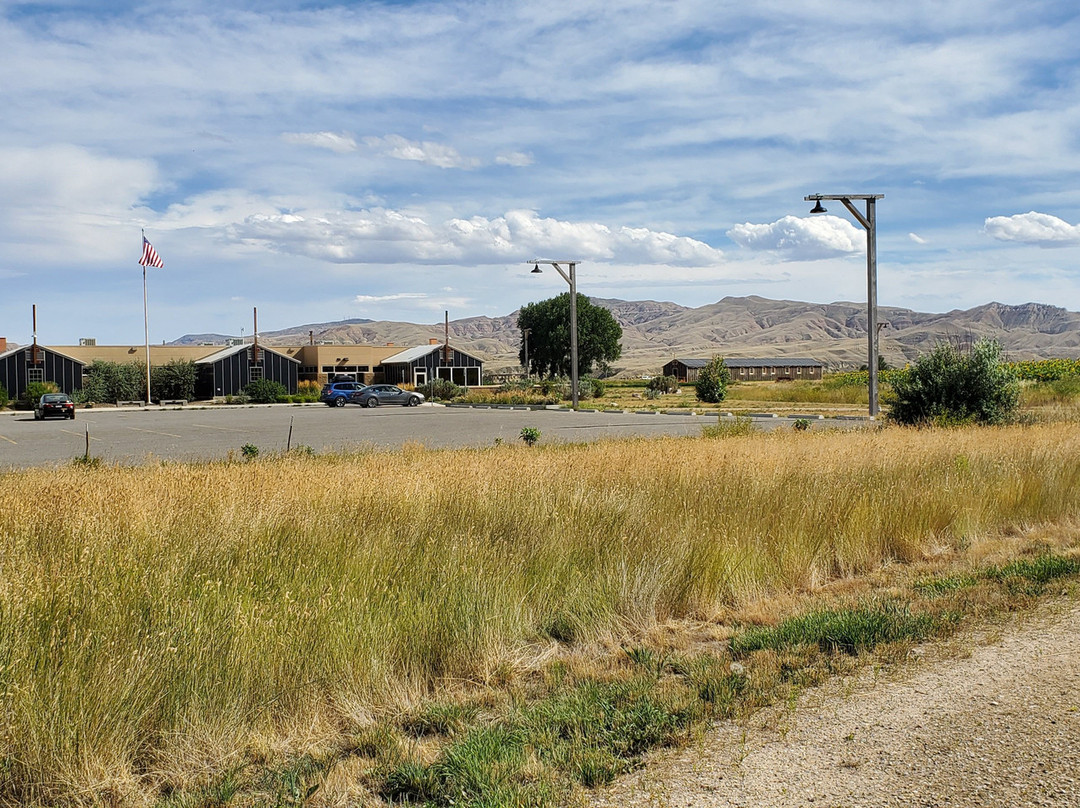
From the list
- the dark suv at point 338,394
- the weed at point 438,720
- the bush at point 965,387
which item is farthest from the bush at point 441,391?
the weed at point 438,720

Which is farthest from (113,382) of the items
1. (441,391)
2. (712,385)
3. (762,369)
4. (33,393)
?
(762,369)

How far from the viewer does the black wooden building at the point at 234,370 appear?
70.2m

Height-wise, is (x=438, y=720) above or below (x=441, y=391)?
below

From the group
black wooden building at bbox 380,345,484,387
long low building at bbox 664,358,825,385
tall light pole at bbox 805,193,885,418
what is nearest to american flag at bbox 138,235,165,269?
black wooden building at bbox 380,345,484,387

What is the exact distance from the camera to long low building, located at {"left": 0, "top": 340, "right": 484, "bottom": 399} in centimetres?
6388

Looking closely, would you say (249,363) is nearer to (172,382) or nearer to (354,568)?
(172,382)

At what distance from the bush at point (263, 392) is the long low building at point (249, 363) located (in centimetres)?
371

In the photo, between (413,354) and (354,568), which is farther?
(413,354)

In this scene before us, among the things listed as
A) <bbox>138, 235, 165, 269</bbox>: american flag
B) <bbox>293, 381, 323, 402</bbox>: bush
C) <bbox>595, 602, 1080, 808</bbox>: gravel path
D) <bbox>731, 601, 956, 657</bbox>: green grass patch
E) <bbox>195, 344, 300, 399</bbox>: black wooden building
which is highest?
<bbox>138, 235, 165, 269</bbox>: american flag

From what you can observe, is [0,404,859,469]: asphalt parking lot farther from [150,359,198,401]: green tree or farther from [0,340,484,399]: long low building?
[0,340,484,399]: long low building

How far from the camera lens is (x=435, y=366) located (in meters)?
81.2

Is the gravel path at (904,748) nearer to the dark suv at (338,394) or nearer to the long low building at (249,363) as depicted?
the dark suv at (338,394)

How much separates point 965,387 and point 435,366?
6392cm

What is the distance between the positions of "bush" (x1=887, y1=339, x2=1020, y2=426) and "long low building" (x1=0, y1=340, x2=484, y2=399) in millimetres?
56514
